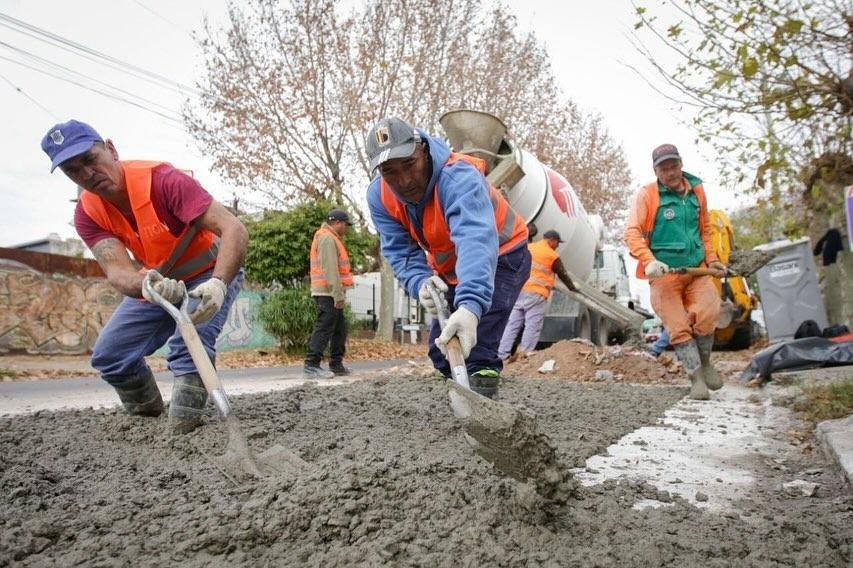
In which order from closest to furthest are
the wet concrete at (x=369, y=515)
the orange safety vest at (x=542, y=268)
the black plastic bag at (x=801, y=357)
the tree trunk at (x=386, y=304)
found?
1. the wet concrete at (x=369, y=515)
2. the black plastic bag at (x=801, y=357)
3. the orange safety vest at (x=542, y=268)
4. the tree trunk at (x=386, y=304)

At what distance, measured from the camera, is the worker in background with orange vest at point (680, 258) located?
5.36m

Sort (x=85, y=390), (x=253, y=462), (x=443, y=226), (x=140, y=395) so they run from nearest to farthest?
(x=253, y=462) → (x=443, y=226) → (x=140, y=395) → (x=85, y=390)

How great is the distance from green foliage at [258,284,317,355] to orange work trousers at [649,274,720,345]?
8.12 m

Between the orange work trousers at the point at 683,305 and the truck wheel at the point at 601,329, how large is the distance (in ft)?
20.5

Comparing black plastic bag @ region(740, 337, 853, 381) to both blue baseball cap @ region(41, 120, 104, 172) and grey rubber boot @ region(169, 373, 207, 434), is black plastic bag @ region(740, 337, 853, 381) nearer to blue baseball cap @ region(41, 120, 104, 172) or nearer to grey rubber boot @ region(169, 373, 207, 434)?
grey rubber boot @ region(169, 373, 207, 434)

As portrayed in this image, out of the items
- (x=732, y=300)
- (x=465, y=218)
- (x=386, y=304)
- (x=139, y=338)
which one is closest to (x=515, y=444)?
(x=465, y=218)

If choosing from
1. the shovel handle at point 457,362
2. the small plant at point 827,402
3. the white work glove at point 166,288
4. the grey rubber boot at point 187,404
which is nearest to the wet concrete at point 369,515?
the grey rubber boot at point 187,404

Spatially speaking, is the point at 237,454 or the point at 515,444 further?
the point at 237,454

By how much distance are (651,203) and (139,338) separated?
3958mm

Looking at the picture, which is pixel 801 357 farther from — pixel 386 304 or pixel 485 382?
pixel 386 304

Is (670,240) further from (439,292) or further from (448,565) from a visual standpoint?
(448,565)

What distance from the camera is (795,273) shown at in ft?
36.4

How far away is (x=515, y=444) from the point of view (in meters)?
2.19

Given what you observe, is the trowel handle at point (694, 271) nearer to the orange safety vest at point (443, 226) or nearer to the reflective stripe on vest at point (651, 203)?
the reflective stripe on vest at point (651, 203)
